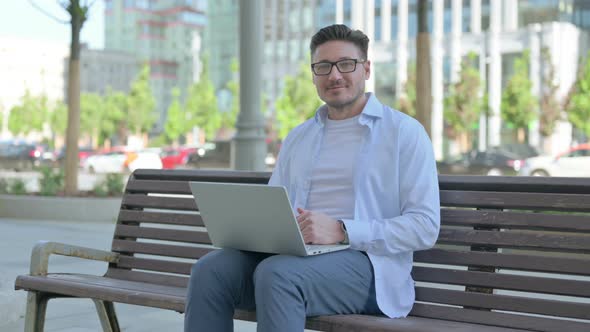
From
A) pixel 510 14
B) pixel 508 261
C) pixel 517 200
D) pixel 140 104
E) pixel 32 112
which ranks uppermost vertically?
pixel 510 14

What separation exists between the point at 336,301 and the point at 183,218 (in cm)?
136

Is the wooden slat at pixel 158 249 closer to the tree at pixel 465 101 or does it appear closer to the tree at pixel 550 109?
the tree at pixel 550 109

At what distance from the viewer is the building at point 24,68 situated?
328 feet

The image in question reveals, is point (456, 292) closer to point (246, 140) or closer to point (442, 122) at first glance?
point (246, 140)

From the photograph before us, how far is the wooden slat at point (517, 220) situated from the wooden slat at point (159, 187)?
1.46m

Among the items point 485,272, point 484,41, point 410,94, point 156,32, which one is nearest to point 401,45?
point 484,41

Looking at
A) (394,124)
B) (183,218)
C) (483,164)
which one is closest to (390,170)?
(394,124)

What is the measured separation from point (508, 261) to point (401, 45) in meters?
65.7

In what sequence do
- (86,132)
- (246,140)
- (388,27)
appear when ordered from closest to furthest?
1. (246,140)
2. (388,27)
3. (86,132)

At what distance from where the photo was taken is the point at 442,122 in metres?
65.1

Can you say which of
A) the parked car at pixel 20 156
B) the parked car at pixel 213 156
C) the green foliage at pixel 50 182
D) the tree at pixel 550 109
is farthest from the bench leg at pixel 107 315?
the tree at pixel 550 109

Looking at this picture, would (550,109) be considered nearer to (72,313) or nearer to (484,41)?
(484,41)

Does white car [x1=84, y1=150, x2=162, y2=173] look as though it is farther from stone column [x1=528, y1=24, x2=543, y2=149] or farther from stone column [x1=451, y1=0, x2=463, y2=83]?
stone column [x1=451, y1=0, x2=463, y2=83]

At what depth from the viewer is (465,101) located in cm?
5219
